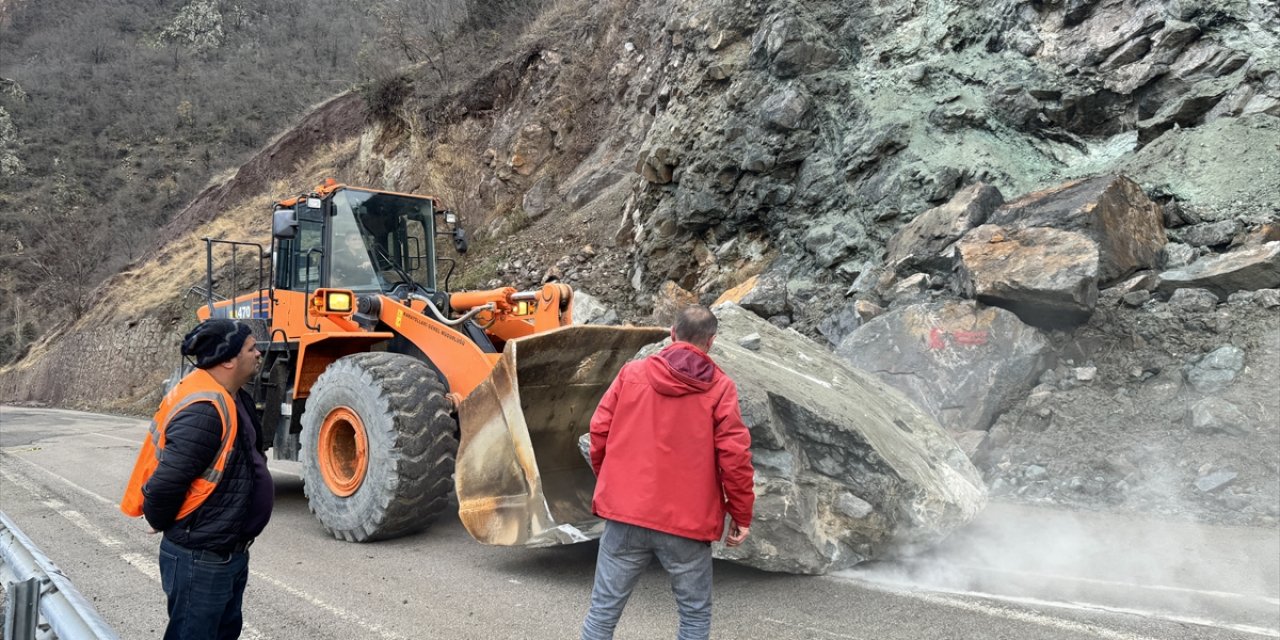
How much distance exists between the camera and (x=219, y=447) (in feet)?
9.07

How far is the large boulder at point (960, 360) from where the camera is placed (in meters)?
7.82

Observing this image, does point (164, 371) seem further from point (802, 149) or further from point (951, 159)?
point (951, 159)

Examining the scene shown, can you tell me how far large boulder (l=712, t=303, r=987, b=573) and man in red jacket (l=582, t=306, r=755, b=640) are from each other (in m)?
1.47

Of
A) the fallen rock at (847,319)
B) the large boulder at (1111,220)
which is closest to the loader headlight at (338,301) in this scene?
the fallen rock at (847,319)

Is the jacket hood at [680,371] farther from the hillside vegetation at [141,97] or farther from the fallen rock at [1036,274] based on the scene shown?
the hillside vegetation at [141,97]

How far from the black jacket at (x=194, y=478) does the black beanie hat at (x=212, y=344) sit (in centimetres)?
17

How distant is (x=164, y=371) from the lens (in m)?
24.4

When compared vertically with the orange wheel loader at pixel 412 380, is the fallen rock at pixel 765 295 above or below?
above

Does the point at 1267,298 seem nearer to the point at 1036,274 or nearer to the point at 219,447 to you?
the point at 1036,274

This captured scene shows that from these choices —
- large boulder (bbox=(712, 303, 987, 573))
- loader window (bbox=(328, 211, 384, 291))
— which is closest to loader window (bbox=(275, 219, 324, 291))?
loader window (bbox=(328, 211, 384, 291))

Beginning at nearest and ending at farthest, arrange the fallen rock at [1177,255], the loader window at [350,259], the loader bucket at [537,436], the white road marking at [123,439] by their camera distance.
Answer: the loader bucket at [537,436] → the loader window at [350,259] → the fallen rock at [1177,255] → the white road marking at [123,439]

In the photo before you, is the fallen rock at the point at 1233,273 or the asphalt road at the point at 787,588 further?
the fallen rock at the point at 1233,273

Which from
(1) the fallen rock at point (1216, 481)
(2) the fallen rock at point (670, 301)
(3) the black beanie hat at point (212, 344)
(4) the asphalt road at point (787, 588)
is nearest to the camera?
(3) the black beanie hat at point (212, 344)

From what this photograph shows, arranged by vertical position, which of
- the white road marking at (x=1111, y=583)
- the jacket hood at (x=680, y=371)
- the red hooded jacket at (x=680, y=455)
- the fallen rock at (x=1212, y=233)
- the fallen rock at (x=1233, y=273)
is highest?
the fallen rock at (x=1212, y=233)
